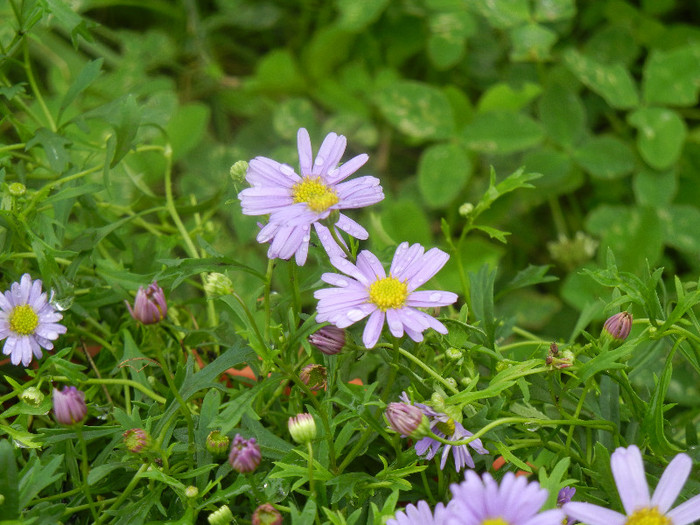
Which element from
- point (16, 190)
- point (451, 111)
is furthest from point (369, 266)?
point (451, 111)

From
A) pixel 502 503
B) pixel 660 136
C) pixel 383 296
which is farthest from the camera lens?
Answer: pixel 660 136

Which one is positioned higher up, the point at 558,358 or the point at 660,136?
the point at 558,358

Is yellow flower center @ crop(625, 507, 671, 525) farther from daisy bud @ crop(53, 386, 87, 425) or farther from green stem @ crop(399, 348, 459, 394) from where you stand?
daisy bud @ crop(53, 386, 87, 425)

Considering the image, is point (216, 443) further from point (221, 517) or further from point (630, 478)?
point (630, 478)

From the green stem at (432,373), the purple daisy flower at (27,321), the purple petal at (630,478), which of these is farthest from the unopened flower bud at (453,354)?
the purple daisy flower at (27,321)

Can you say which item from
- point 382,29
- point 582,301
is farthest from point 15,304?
point 382,29

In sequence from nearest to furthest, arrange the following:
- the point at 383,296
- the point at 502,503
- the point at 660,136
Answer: the point at 502,503 → the point at 383,296 → the point at 660,136
